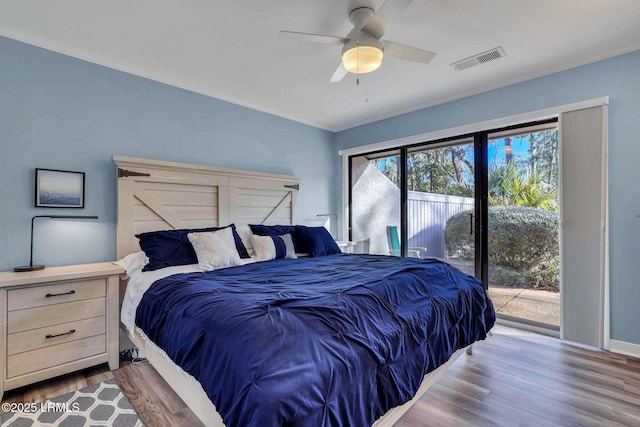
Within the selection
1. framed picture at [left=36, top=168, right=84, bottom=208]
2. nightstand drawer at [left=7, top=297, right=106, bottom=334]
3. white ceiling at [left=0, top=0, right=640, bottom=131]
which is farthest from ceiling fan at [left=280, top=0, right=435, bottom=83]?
nightstand drawer at [left=7, top=297, right=106, bottom=334]

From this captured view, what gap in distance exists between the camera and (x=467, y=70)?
9.89 feet

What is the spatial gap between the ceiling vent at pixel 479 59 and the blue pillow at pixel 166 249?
2.98 m

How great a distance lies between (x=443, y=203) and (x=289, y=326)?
10.5 ft

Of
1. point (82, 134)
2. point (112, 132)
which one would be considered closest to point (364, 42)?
point (112, 132)

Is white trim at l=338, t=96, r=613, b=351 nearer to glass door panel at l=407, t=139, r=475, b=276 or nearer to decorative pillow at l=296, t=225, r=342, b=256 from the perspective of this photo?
glass door panel at l=407, t=139, r=475, b=276

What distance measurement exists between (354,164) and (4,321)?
4263mm

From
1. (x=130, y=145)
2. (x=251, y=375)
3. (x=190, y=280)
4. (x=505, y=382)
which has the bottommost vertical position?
(x=505, y=382)

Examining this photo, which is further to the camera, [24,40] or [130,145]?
[130,145]

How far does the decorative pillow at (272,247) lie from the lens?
3105mm

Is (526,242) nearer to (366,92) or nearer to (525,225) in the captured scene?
(525,225)

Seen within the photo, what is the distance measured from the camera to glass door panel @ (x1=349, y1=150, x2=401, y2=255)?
4.49m

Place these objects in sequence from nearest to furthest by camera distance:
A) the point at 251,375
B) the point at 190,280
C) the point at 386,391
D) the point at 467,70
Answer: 1. the point at 251,375
2. the point at 386,391
3. the point at 190,280
4. the point at 467,70

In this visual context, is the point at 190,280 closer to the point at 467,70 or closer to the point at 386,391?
the point at 386,391

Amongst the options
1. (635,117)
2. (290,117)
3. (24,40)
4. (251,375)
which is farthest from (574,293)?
(24,40)
